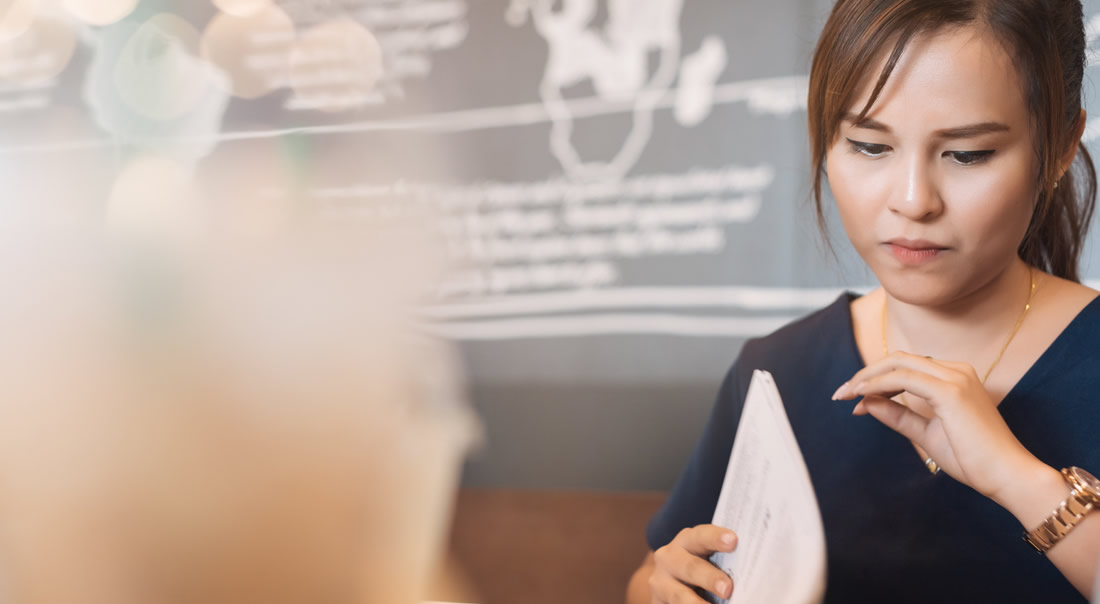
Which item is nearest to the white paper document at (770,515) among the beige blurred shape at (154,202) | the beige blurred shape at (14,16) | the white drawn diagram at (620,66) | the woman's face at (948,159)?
the woman's face at (948,159)

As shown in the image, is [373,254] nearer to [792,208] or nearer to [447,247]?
[447,247]

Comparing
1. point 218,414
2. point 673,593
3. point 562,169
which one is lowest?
point 218,414

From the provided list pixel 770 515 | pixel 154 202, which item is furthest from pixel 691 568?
pixel 154 202

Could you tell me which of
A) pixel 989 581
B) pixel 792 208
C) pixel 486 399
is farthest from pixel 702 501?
pixel 486 399

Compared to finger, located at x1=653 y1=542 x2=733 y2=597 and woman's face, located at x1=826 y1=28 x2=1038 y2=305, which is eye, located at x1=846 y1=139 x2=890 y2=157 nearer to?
woman's face, located at x1=826 y1=28 x2=1038 y2=305

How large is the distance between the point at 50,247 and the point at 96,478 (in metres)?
0.54

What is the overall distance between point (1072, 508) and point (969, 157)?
307 millimetres

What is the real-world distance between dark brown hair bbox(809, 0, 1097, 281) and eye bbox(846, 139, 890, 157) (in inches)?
1.0

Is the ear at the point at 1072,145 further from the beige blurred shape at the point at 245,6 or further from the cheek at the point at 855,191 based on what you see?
the beige blurred shape at the point at 245,6

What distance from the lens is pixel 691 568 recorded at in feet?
2.36

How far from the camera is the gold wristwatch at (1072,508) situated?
634mm

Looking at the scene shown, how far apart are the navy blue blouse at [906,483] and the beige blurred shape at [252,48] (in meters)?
1.66

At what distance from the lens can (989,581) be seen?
0.80 m

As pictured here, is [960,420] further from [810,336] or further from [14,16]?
[14,16]
